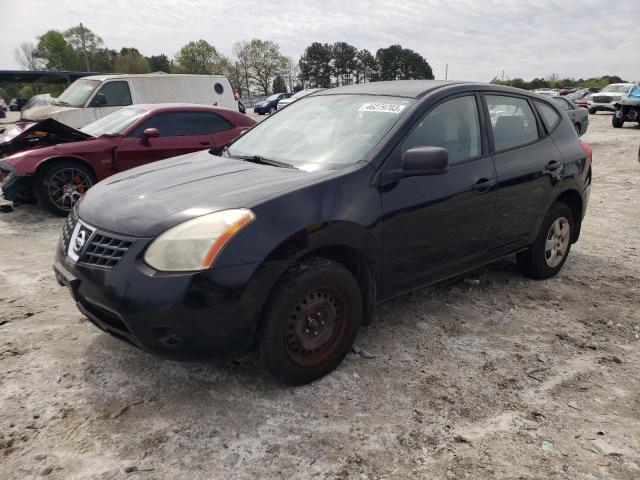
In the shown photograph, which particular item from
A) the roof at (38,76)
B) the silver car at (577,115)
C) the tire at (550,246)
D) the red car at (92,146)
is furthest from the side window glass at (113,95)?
the roof at (38,76)

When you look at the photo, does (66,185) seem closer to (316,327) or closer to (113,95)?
(113,95)

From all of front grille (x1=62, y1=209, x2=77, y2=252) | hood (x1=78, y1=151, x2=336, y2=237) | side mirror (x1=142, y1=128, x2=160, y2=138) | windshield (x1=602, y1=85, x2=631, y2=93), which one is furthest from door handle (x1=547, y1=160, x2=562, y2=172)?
windshield (x1=602, y1=85, x2=631, y2=93)

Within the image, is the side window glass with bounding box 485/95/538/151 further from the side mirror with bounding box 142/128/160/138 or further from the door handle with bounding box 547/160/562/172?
the side mirror with bounding box 142/128/160/138

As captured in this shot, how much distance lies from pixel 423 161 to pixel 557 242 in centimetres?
229

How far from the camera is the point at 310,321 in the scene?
109 inches

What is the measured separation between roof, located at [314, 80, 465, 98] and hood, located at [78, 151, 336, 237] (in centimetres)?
100

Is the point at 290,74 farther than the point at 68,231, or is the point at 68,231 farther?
the point at 290,74

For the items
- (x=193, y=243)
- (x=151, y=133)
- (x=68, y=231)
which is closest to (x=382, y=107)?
(x=193, y=243)

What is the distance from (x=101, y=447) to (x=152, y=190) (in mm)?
1365

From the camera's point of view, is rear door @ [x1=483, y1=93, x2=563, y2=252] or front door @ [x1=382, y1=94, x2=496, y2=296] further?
rear door @ [x1=483, y1=93, x2=563, y2=252]

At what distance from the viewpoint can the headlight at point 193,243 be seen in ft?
7.79

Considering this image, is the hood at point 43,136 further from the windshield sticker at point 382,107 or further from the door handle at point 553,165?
the door handle at point 553,165

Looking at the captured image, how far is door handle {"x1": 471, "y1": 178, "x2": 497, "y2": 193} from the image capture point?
138 inches

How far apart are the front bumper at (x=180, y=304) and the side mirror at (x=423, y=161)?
113cm
